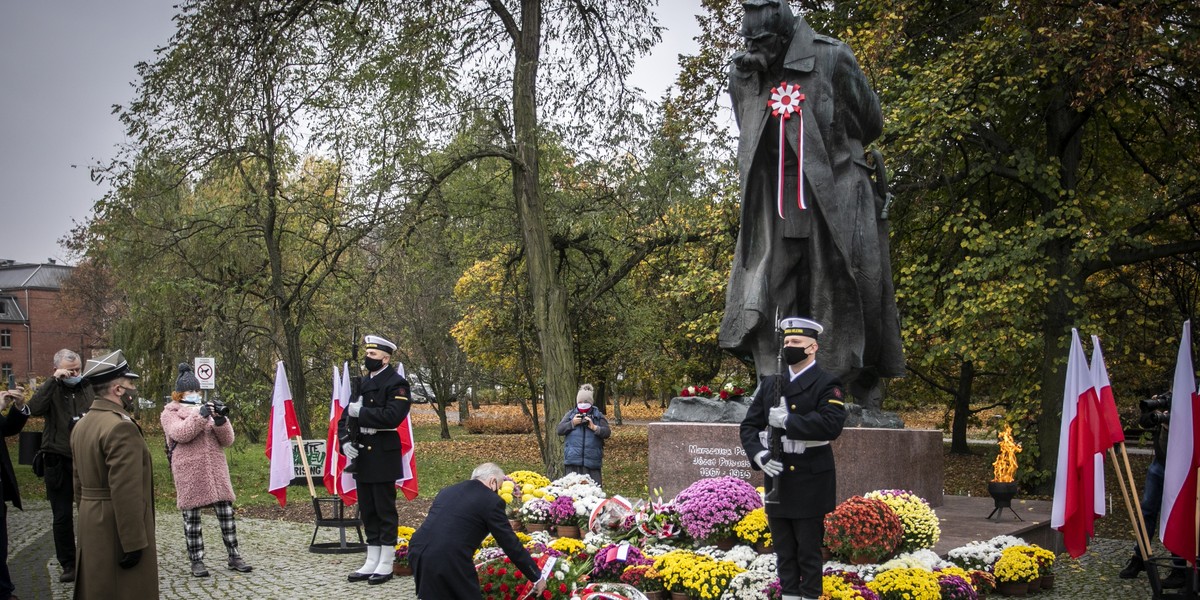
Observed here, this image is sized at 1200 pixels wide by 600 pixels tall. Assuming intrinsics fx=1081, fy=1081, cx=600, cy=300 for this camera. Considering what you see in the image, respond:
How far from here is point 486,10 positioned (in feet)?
62.5

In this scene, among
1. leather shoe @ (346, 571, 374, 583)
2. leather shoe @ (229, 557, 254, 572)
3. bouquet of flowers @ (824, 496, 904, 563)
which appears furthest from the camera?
leather shoe @ (229, 557, 254, 572)

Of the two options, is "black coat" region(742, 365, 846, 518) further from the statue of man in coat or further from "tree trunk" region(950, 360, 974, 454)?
"tree trunk" region(950, 360, 974, 454)

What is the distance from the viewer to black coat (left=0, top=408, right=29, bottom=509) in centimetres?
818

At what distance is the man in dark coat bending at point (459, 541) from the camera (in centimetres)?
579

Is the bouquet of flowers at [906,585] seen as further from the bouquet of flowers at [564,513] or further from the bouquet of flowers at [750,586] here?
the bouquet of flowers at [564,513]

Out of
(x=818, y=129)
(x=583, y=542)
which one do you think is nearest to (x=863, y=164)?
(x=818, y=129)

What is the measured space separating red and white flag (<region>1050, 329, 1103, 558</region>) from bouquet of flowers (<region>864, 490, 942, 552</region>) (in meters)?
1.03

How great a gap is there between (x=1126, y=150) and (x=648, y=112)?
7.95 m

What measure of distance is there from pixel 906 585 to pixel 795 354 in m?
1.87

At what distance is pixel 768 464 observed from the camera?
6.06m

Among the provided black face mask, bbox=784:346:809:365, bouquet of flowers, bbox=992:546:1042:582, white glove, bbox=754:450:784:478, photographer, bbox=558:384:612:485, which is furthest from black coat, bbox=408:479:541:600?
photographer, bbox=558:384:612:485

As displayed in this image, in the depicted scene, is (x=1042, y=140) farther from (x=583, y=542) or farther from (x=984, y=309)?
(x=583, y=542)

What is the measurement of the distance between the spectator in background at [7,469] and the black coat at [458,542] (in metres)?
3.77

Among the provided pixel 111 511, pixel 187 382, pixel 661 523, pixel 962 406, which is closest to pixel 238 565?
pixel 187 382
